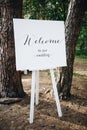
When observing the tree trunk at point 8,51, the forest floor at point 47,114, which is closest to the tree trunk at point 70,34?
the forest floor at point 47,114

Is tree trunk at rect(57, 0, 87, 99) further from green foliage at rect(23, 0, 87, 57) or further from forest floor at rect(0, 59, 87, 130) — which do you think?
green foliage at rect(23, 0, 87, 57)

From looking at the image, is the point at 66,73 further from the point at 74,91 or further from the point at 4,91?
the point at 4,91

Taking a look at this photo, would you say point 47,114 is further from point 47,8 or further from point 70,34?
point 47,8

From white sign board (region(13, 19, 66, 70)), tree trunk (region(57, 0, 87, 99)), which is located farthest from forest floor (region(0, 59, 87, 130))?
white sign board (region(13, 19, 66, 70))

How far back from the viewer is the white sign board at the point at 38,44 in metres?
4.46

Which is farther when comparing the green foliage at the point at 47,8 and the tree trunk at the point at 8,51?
the green foliage at the point at 47,8

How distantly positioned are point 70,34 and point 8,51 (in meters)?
1.35

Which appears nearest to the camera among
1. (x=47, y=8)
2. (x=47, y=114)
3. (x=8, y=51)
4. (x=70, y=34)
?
(x=47, y=114)

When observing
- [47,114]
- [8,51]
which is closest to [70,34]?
[8,51]

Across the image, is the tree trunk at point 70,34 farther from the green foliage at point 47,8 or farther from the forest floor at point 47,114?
the green foliage at point 47,8

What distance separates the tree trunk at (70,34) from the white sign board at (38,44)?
3.22 feet

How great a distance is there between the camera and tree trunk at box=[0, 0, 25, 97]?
5512mm

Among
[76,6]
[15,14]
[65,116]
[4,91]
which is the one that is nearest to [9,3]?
[15,14]

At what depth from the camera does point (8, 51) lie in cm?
560
